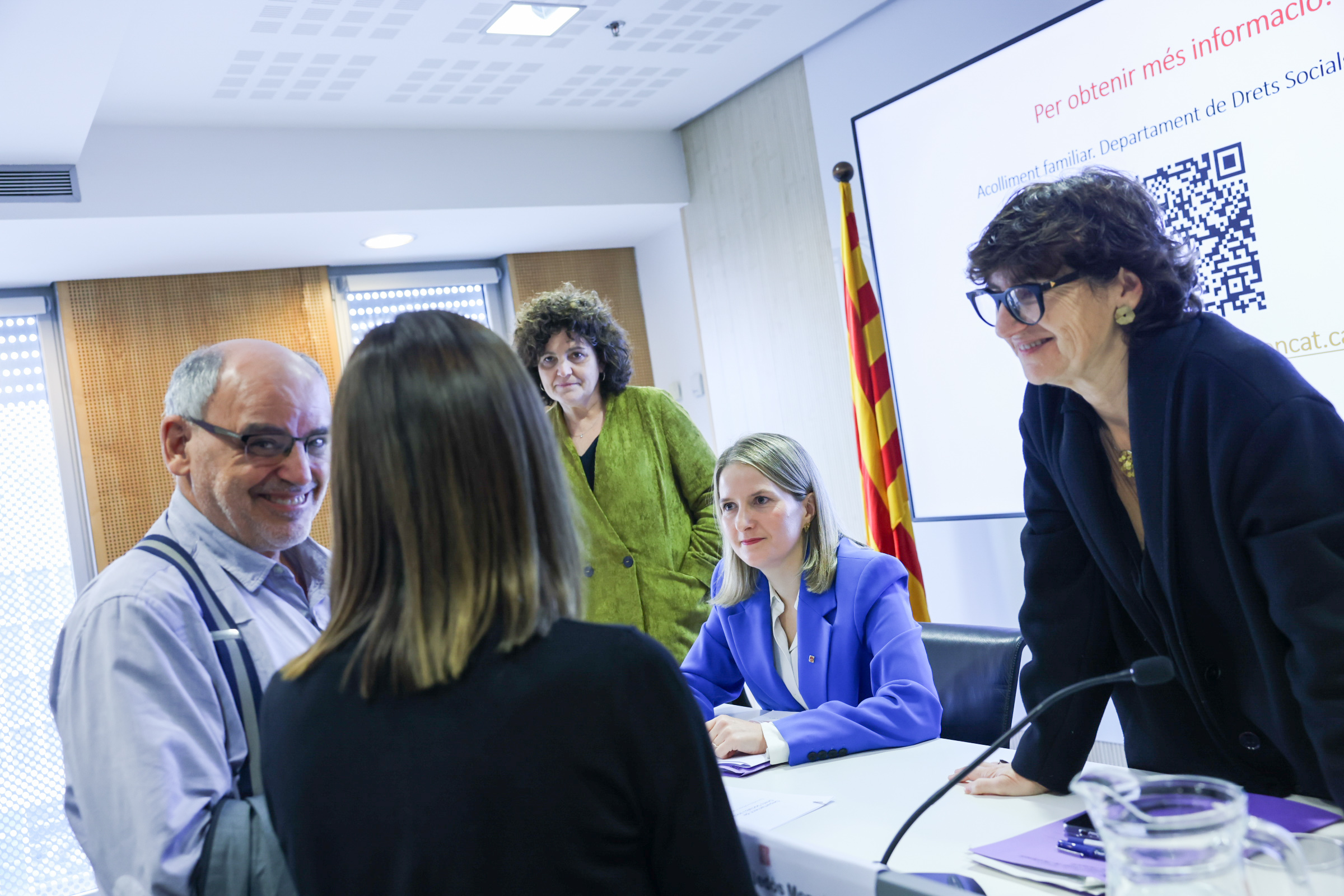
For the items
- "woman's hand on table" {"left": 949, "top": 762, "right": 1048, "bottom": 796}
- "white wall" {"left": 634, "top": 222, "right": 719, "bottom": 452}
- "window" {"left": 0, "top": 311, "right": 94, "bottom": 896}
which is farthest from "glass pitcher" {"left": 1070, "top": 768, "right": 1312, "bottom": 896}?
"window" {"left": 0, "top": 311, "right": 94, "bottom": 896}

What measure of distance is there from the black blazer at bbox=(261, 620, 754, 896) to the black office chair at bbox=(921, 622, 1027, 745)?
1.34 meters

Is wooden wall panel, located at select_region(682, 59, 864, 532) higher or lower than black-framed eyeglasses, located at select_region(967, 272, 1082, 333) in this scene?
higher

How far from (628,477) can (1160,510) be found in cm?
176

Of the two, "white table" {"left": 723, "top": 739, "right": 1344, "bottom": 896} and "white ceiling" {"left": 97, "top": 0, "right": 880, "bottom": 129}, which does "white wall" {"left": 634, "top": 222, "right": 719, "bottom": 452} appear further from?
"white table" {"left": 723, "top": 739, "right": 1344, "bottom": 896}

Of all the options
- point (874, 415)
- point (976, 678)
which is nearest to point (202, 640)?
point (976, 678)

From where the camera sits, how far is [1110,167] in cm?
241

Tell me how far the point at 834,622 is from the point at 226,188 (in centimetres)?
310

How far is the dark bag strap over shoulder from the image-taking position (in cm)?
122

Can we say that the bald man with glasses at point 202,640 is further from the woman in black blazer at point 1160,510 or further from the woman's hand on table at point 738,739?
the woman in black blazer at point 1160,510

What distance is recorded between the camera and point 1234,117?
2.68 metres

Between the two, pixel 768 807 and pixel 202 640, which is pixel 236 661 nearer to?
pixel 202 640

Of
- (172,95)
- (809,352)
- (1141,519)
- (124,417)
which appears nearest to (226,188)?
(172,95)

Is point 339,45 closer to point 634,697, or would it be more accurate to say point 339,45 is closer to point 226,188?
point 226,188

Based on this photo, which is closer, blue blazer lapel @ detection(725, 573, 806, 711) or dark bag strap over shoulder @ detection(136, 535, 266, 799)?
dark bag strap over shoulder @ detection(136, 535, 266, 799)
